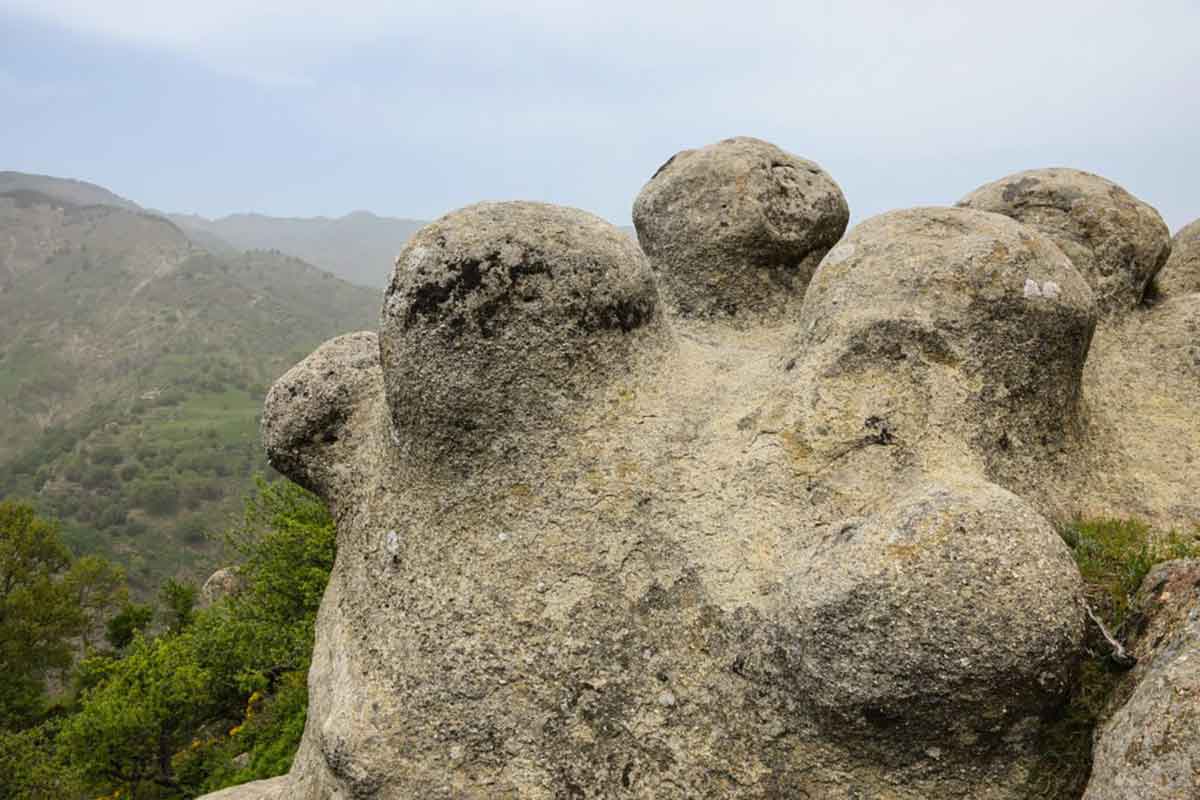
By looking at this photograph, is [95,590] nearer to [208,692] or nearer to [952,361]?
[208,692]

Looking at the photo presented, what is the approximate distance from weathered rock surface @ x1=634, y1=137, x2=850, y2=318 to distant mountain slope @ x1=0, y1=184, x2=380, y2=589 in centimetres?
7988

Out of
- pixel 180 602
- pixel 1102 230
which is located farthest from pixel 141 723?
pixel 1102 230

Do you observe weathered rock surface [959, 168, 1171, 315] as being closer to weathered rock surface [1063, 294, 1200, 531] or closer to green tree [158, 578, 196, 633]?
weathered rock surface [1063, 294, 1200, 531]

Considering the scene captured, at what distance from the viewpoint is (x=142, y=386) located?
146m

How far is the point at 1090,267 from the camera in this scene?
7.50 metres

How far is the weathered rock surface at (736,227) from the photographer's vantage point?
833cm

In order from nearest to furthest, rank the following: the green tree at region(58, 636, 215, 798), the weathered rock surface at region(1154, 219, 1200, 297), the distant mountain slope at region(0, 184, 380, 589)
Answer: the weathered rock surface at region(1154, 219, 1200, 297) < the green tree at region(58, 636, 215, 798) < the distant mountain slope at region(0, 184, 380, 589)

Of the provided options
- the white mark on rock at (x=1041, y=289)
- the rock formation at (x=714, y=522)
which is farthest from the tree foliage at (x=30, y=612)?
the white mark on rock at (x=1041, y=289)

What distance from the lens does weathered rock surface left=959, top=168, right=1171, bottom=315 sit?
7.50 meters

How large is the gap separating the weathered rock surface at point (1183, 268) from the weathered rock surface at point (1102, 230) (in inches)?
32.0

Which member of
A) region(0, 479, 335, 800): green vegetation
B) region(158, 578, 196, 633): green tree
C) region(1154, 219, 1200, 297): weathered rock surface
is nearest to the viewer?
region(1154, 219, 1200, 297): weathered rock surface

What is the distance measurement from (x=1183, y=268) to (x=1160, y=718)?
6963mm

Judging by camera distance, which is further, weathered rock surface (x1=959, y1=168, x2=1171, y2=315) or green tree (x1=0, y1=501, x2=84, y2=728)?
green tree (x1=0, y1=501, x2=84, y2=728)

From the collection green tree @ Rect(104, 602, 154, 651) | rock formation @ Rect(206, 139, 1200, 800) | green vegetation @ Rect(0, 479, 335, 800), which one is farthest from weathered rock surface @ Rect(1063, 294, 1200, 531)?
green tree @ Rect(104, 602, 154, 651)
